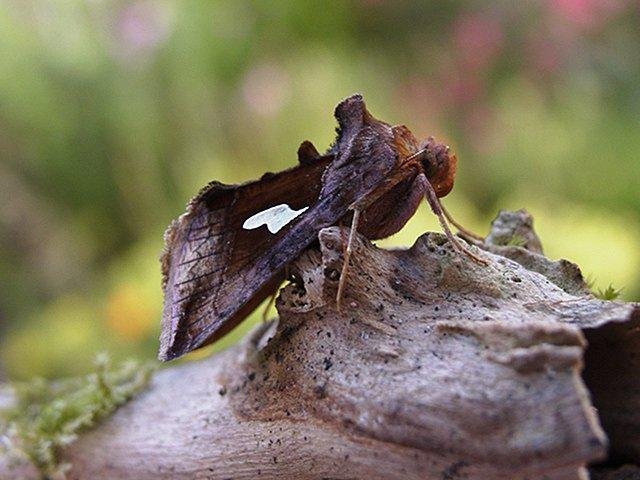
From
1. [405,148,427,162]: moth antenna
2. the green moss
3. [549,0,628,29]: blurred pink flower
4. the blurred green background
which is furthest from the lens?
[549,0,628,29]: blurred pink flower

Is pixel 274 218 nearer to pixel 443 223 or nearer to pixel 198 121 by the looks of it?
pixel 443 223

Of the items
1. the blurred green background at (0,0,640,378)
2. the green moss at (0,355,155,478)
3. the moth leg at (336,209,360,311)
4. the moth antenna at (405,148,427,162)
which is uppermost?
the blurred green background at (0,0,640,378)

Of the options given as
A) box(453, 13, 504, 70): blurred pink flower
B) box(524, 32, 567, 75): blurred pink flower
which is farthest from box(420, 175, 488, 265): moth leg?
box(524, 32, 567, 75): blurred pink flower

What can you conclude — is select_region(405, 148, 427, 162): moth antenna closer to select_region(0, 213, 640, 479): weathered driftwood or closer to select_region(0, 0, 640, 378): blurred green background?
select_region(0, 213, 640, 479): weathered driftwood

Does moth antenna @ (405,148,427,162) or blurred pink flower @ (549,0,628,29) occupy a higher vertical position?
blurred pink flower @ (549,0,628,29)

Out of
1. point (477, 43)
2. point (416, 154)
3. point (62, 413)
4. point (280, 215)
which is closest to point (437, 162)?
point (416, 154)

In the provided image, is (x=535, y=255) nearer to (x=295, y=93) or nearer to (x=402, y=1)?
(x=295, y=93)

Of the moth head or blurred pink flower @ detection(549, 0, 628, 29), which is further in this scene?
blurred pink flower @ detection(549, 0, 628, 29)

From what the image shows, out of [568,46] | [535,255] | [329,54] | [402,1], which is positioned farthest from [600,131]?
[535,255]
